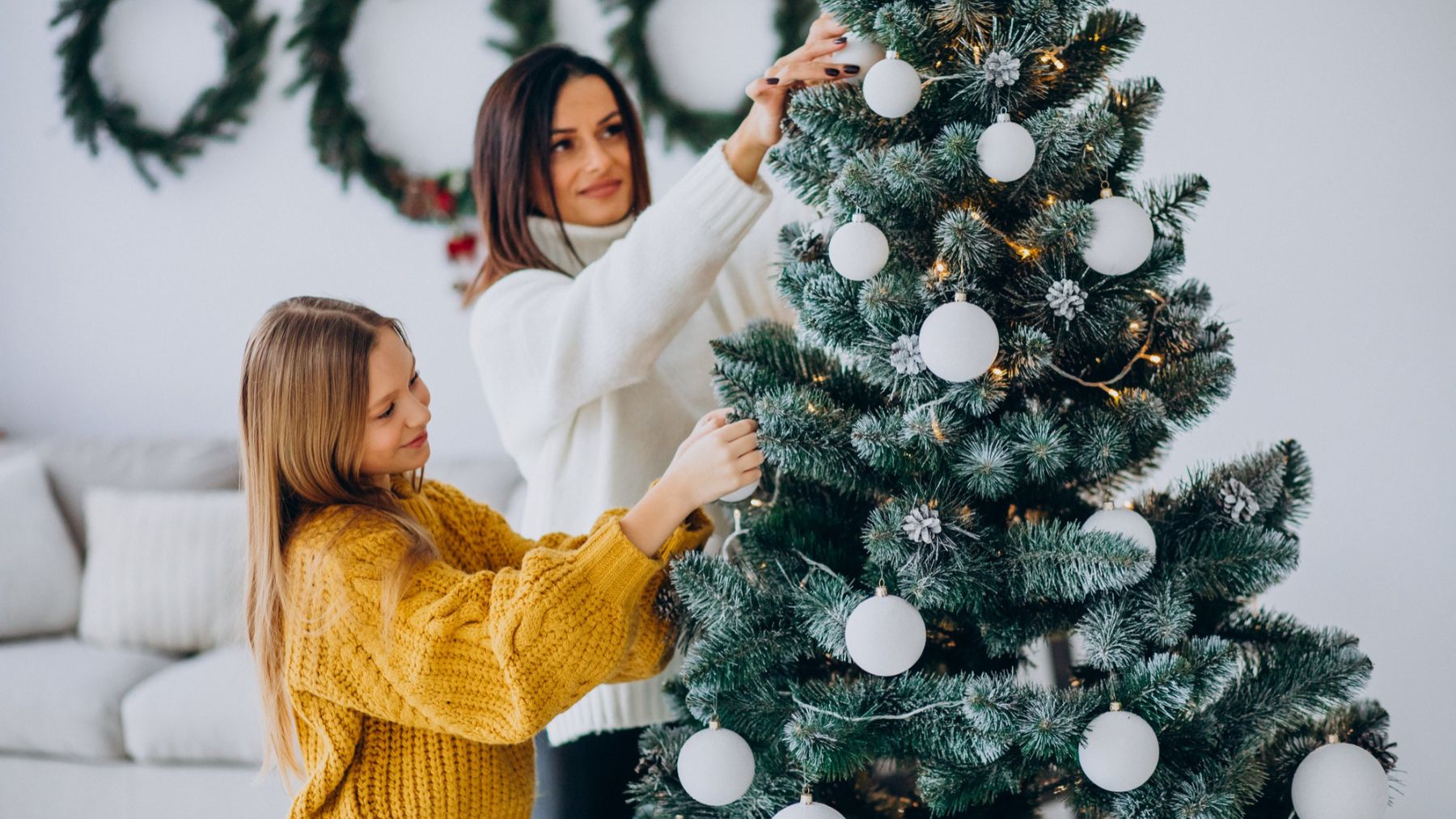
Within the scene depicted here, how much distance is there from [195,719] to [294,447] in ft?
4.33

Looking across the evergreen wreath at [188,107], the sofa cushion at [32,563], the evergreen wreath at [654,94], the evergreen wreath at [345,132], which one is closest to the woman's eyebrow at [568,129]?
the evergreen wreath at [654,94]

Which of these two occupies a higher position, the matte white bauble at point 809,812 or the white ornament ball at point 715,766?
the white ornament ball at point 715,766

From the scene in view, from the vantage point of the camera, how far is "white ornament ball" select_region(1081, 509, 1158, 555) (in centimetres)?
71

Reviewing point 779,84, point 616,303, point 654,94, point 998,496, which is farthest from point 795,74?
point 654,94

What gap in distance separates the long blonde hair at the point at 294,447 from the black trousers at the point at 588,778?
0.92 ft

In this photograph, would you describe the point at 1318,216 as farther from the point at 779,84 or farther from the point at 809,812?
the point at 809,812

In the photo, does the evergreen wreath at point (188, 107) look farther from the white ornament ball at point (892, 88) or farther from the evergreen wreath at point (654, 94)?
the white ornament ball at point (892, 88)

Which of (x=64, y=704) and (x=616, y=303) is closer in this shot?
(x=616, y=303)

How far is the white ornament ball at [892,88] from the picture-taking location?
2.30 feet

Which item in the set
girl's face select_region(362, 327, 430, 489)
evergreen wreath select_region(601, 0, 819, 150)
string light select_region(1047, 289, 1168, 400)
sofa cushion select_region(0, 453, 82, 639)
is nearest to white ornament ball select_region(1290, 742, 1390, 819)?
string light select_region(1047, 289, 1168, 400)

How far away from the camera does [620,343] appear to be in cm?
94

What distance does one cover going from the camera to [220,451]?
237 centimetres

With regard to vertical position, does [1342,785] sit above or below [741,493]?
below

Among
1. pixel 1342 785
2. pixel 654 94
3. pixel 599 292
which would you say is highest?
pixel 654 94
